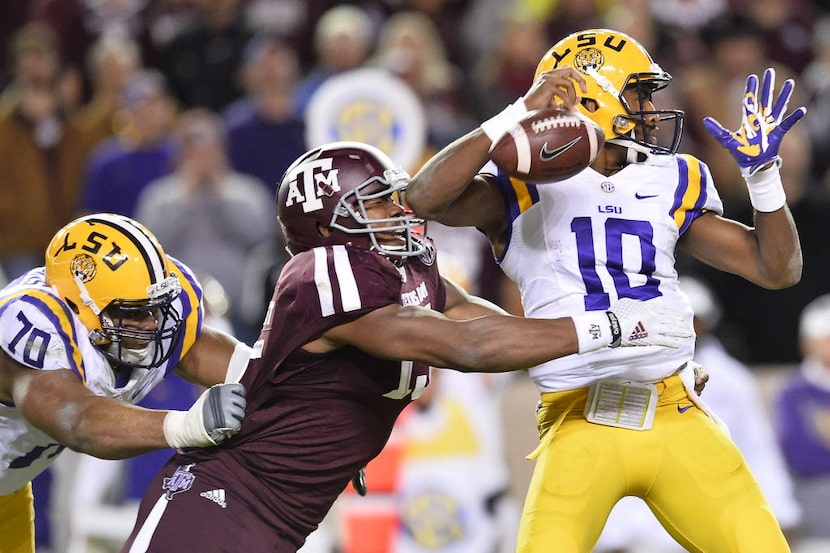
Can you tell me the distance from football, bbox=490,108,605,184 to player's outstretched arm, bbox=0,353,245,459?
0.94m

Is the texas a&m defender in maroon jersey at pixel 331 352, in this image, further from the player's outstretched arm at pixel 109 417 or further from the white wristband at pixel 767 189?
the white wristband at pixel 767 189

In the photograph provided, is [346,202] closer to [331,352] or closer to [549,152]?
[331,352]

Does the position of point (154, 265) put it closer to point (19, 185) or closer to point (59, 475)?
point (59, 475)

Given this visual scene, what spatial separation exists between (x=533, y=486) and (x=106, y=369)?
1.30 metres

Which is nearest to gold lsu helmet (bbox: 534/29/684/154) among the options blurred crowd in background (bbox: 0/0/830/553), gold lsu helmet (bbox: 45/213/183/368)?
gold lsu helmet (bbox: 45/213/183/368)

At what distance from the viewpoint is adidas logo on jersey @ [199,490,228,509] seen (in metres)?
3.66

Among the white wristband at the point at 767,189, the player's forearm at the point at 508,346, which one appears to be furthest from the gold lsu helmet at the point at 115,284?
the white wristband at the point at 767,189

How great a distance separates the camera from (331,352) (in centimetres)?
366

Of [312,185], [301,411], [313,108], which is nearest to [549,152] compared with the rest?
[312,185]

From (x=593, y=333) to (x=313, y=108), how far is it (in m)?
3.52

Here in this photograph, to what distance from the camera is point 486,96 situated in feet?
27.6

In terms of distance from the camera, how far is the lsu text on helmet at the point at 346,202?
12.2 feet

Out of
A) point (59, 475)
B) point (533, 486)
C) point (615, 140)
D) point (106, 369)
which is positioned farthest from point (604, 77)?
point (59, 475)

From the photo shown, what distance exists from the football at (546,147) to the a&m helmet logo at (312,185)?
0.46 meters
